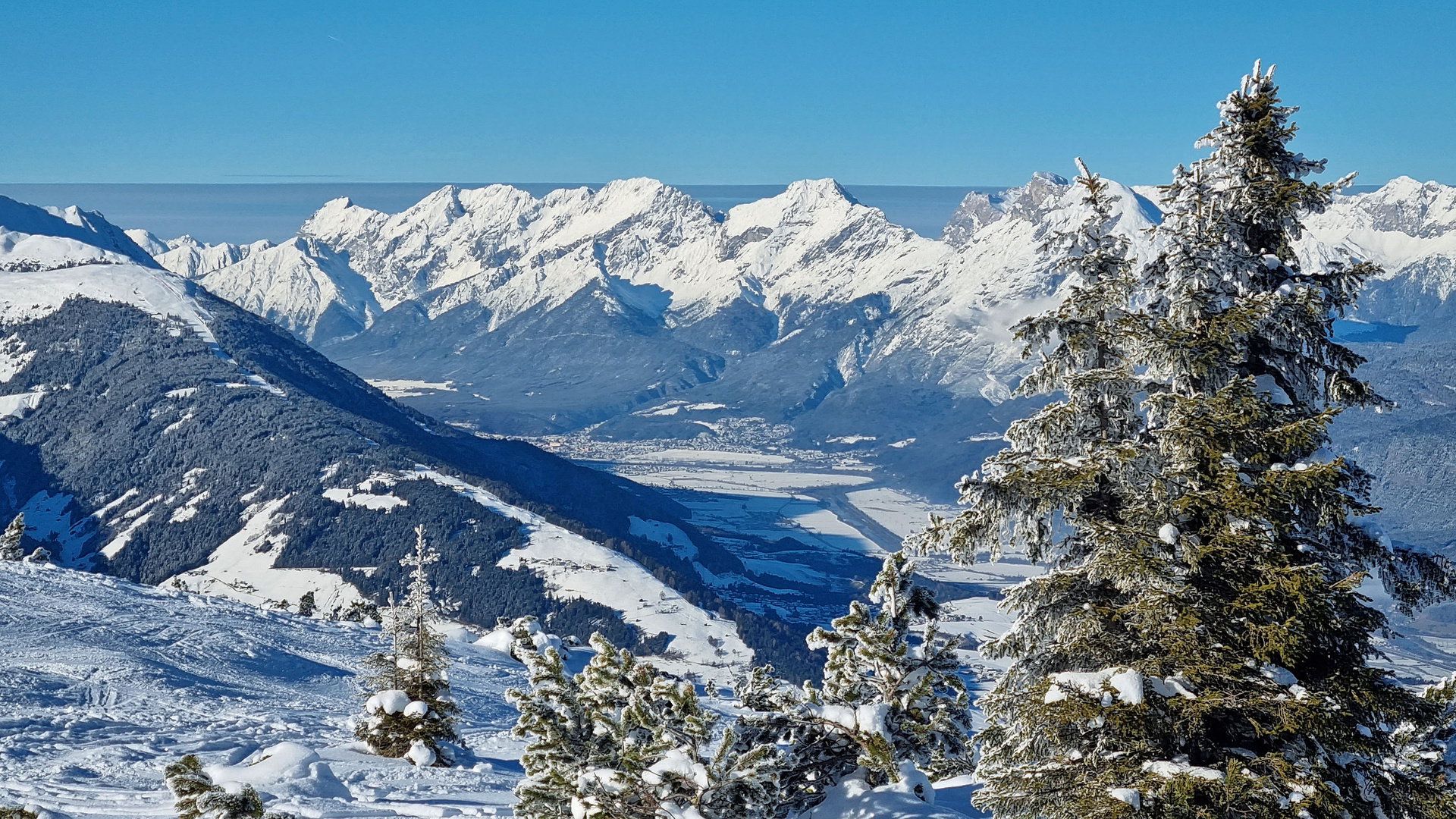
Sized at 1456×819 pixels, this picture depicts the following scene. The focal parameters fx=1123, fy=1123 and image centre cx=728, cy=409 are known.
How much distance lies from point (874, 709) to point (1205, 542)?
236 inches

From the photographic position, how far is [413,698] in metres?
36.6

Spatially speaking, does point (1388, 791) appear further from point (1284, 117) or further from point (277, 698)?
point (277, 698)

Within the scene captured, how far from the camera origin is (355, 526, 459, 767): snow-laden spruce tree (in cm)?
3541

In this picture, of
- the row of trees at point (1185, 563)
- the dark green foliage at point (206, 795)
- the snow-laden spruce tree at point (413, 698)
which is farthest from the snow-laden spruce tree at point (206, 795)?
the snow-laden spruce tree at point (413, 698)

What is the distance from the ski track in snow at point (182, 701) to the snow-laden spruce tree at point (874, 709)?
34.6ft

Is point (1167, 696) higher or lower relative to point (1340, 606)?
lower

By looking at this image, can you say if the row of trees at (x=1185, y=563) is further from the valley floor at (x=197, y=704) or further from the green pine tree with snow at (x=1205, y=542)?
the valley floor at (x=197, y=704)

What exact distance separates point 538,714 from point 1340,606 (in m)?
12.7

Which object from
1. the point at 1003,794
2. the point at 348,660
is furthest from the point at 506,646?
the point at 1003,794

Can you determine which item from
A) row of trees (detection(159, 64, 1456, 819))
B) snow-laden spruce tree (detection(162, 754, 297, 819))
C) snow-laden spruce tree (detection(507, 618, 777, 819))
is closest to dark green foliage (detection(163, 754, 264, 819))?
snow-laden spruce tree (detection(162, 754, 297, 819))

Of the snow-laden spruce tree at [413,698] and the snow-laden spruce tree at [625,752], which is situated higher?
the snow-laden spruce tree at [625,752]

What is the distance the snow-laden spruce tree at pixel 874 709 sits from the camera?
703 inches

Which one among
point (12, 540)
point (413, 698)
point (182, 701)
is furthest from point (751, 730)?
point (12, 540)

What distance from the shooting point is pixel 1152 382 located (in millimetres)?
15766
